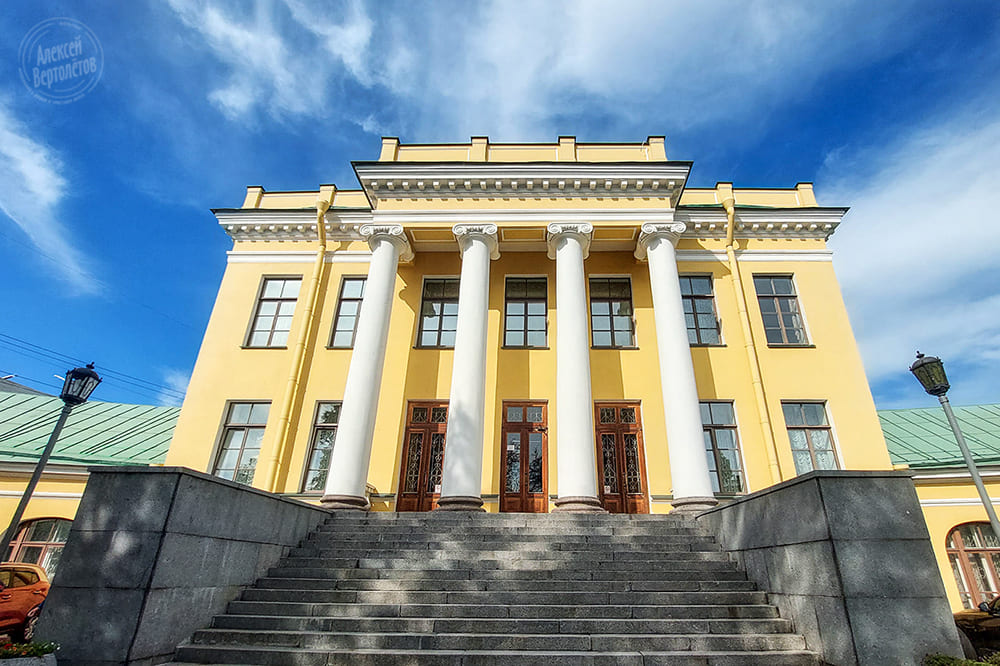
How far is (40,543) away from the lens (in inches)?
492

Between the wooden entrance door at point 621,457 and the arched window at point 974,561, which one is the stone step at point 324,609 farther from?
the arched window at point 974,561

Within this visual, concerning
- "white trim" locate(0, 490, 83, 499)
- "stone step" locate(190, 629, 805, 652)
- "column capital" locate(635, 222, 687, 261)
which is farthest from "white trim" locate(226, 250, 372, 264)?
"stone step" locate(190, 629, 805, 652)

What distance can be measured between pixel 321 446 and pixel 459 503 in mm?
4829

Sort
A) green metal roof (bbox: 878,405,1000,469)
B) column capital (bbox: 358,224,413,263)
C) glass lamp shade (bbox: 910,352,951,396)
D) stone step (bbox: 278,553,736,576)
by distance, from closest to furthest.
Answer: stone step (bbox: 278,553,736,576)
glass lamp shade (bbox: 910,352,951,396)
column capital (bbox: 358,224,413,263)
green metal roof (bbox: 878,405,1000,469)

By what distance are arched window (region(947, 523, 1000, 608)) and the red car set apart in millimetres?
19222

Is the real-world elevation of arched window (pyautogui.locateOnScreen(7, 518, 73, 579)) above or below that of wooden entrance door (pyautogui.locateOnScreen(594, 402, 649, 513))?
below

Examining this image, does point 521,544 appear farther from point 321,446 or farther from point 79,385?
point 79,385

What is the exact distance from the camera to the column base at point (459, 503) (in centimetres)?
930

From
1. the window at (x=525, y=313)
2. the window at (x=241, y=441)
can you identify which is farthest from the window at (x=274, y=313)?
the window at (x=525, y=313)

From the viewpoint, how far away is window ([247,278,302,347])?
541 inches

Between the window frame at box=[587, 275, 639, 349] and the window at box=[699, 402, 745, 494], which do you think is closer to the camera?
the window at box=[699, 402, 745, 494]

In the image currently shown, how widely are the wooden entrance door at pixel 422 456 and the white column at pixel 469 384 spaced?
153cm

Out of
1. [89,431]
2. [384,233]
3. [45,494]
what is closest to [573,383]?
[384,233]

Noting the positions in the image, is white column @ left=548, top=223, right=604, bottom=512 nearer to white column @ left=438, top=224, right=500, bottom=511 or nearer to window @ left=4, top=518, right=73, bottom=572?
white column @ left=438, top=224, right=500, bottom=511
